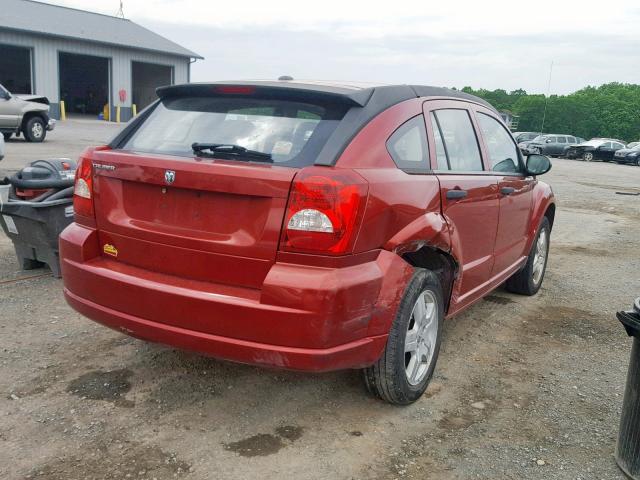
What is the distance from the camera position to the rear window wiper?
288cm

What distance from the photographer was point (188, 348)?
9.39ft

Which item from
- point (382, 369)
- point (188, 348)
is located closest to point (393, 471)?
point (382, 369)

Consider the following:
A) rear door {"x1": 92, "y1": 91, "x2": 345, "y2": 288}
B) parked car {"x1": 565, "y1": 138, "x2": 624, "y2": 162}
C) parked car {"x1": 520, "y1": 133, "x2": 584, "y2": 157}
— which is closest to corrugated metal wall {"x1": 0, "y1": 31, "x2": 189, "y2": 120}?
parked car {"x1": 520, "y1": 133, "x2": 584, "y2": 157}

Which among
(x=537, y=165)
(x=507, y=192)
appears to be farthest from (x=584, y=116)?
(x=507, y=192)

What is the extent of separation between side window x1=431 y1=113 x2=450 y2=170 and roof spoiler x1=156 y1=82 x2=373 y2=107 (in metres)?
0.62

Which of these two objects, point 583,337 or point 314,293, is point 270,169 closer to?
point 314,293

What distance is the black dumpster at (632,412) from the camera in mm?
2727

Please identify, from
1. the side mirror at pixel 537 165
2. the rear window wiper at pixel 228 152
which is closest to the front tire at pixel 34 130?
the side mirror at pixel 537 165

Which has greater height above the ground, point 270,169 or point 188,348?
point 270,169

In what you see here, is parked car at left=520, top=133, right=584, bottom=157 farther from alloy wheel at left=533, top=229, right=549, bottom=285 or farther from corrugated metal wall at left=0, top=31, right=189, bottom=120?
alloy wheel at left=533, top=229, right=549, bottom=285

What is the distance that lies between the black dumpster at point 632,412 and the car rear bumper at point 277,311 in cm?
101

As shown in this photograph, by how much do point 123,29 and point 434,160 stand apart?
37.7m

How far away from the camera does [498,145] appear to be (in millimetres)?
4539

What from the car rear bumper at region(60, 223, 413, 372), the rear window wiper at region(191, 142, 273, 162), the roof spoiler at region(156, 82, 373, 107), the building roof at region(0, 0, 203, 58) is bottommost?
the car rear bumper at region(60, 223, 413, 372)
